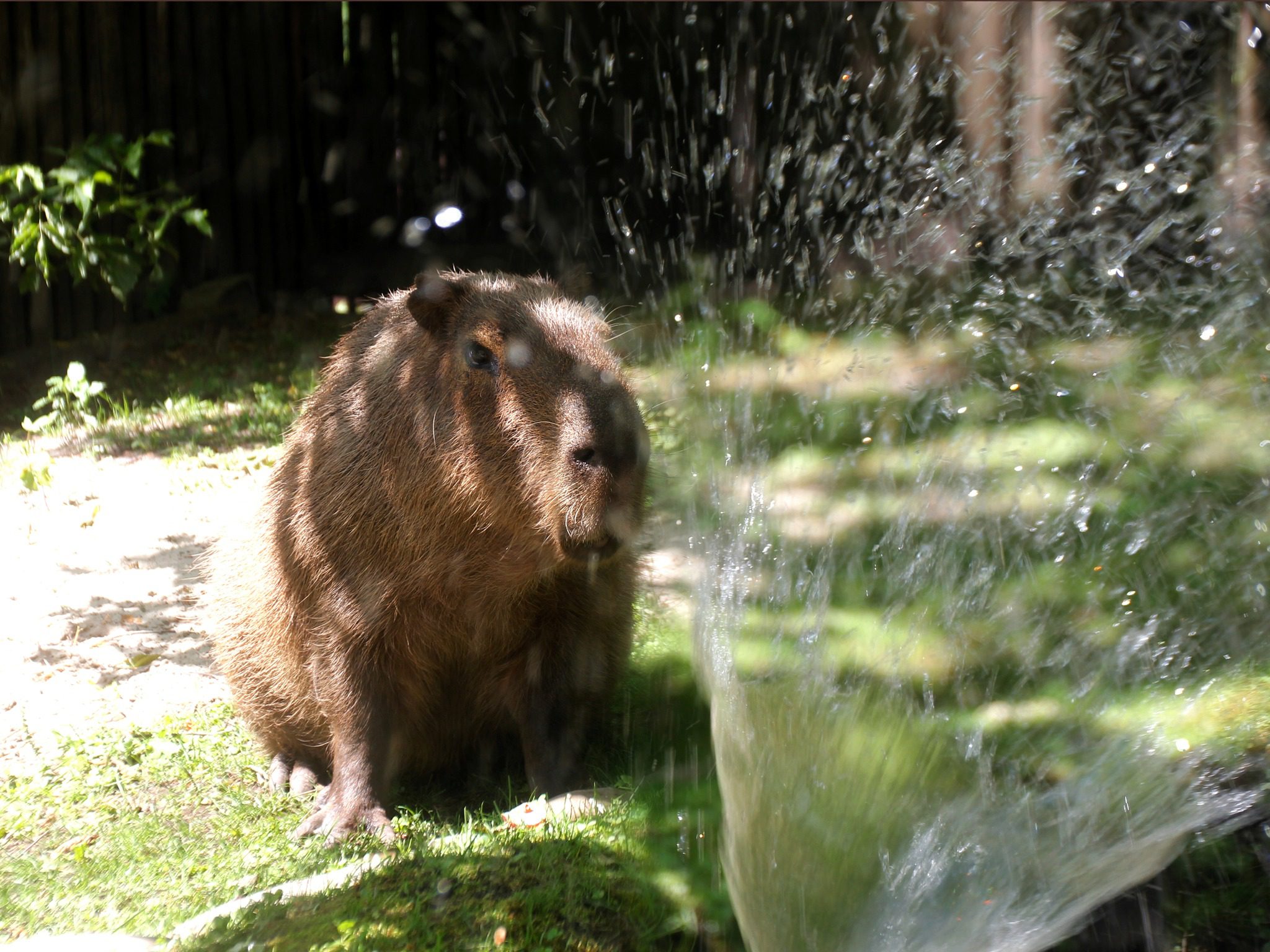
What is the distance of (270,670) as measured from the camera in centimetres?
441

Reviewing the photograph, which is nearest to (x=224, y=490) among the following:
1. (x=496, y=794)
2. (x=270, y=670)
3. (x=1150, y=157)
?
(x=270, y=670)

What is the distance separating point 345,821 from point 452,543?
37.5 inches

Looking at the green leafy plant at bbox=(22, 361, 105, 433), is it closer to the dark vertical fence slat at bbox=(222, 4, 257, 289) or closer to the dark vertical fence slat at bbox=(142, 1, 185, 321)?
the dark vertical fence slat at bbox=(142, 1, 185, 321)

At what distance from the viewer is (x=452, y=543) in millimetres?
3891

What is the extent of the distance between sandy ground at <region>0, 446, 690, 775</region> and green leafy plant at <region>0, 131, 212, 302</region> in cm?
173

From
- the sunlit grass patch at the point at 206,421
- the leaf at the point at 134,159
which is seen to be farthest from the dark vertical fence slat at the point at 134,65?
the sunlit grass patch at the point at 206,421

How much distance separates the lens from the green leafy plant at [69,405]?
7.18 m

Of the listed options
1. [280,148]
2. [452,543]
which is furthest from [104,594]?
[280,148]

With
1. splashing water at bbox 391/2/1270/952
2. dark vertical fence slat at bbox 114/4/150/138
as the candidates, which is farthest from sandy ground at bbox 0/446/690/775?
dark vertical fence slat at bbox 114/4/150/138

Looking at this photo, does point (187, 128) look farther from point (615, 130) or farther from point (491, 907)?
point (491, 907)

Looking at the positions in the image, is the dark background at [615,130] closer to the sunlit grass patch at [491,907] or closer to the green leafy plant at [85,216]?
the green leafy plant at [85,216]

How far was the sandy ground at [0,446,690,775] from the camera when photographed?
4.82 metres

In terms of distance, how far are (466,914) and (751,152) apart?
6493 millimetres

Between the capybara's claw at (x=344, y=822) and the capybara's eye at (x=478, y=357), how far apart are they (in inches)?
57.6
